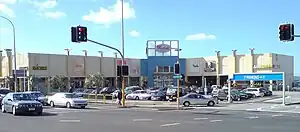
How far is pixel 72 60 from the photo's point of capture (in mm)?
80625

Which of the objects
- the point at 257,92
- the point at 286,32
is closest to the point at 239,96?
the point at 257,92

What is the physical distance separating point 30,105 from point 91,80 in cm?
5360

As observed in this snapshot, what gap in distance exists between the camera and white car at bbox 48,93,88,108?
3394 centimetres

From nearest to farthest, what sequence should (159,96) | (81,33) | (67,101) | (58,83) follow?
(81,33) → (67,101) → (159,96) → (58,83)

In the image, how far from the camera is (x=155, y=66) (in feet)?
289

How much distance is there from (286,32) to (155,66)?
65.9m

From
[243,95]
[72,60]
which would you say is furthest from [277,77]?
[72,60]

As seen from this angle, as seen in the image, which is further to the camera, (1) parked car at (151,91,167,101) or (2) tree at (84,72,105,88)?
(2) tree at (84,72,105,88)

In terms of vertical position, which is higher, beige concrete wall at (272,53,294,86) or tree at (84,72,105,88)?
beige concrete wall at (272,53,294,86)

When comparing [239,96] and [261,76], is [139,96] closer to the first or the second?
[239,96]

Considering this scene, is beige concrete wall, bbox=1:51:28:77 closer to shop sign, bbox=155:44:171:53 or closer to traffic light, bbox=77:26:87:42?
shop sign, bbox=155:44:171:53

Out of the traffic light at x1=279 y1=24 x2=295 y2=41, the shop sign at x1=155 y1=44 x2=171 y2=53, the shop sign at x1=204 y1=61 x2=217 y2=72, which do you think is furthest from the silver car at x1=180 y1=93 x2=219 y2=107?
the shop sign at x1=204 y1=61 x2=217 y2=72

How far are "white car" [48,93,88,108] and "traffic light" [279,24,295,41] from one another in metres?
18.0

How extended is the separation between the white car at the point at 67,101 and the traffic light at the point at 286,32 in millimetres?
17988
